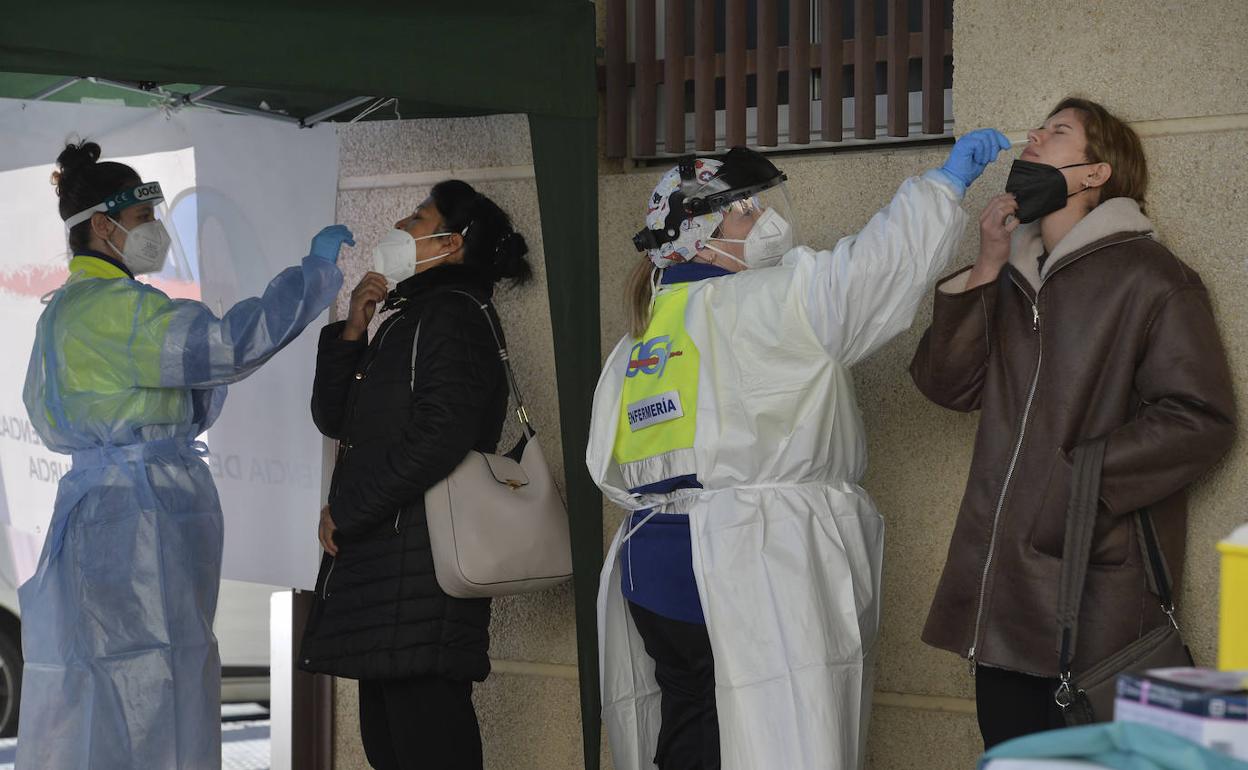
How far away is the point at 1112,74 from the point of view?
312 centimetres

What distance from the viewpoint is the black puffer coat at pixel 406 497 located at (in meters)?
3.26

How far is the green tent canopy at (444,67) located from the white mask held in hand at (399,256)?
0.40 m

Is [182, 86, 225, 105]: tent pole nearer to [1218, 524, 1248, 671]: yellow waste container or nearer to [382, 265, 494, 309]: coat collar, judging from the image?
[382, 265, 494, 309]: coat collar

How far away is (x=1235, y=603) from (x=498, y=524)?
7.07 feet

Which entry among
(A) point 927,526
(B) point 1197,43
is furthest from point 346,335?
(B) point 1197,43

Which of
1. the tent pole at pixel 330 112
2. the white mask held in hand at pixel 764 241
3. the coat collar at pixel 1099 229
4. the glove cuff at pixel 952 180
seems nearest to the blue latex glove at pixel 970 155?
the glove cuff at pixel 952 180

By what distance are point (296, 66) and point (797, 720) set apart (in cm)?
167


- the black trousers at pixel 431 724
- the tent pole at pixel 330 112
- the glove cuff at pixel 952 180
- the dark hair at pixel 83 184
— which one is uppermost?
the tent pole at pixel 330 112

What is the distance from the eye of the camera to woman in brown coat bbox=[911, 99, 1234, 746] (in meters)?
2.58

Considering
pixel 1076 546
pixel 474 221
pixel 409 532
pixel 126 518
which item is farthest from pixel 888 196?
pixel 126 518

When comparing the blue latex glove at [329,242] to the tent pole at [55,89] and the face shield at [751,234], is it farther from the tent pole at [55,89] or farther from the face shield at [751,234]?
the face shield at [751,234]

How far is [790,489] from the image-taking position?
281cm

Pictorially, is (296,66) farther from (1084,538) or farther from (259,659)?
(259,659)

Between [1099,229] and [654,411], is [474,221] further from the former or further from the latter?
[1099,229]
